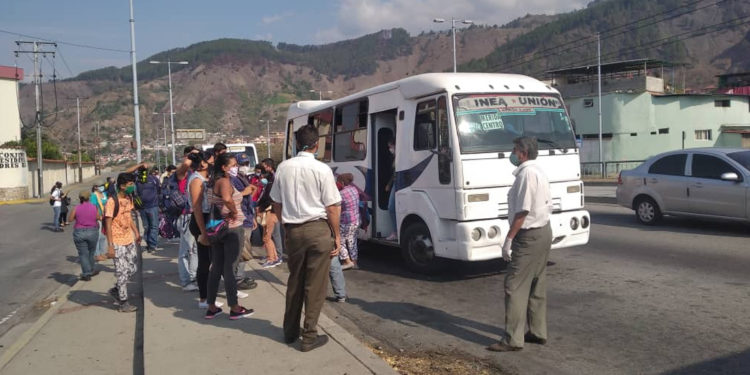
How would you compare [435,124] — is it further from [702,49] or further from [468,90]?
[702,49]

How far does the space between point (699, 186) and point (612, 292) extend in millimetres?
5653

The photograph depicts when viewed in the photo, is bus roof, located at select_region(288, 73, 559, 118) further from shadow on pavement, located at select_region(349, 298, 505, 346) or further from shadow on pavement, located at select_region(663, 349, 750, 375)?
shadow on pavement, located at select_region(663, 349, 750, 375)

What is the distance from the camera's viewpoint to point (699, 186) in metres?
11.6

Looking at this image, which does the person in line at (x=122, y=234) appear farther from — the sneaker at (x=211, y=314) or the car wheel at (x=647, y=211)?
the car wheel at (x=647, y=211)

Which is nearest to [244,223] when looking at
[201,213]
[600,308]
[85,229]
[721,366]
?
[201,213]

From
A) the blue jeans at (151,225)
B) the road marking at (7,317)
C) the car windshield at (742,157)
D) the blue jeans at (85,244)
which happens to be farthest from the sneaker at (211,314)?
the car windshield at (742,157)

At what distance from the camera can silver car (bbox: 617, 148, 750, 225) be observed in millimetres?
11023

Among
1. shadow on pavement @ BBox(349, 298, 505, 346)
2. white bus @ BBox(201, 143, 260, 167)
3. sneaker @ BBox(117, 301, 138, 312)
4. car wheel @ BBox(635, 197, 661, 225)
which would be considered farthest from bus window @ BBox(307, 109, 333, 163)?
white bus @ BBox(201, 143, 260, 167)

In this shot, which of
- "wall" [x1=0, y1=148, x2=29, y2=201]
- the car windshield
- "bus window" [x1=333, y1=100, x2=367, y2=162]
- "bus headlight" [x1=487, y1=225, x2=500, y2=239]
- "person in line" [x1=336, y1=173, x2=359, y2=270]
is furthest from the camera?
"wall" [x1=0, y1=148, x2=29, y2=201]

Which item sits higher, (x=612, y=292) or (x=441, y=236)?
(x=441, y=236)

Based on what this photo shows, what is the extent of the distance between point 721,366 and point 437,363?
2.23 m

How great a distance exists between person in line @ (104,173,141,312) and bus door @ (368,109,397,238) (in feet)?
→ 11.9

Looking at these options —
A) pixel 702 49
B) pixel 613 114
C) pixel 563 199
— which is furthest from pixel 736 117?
pixel 702 49

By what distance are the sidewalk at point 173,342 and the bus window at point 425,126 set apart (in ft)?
8.81
